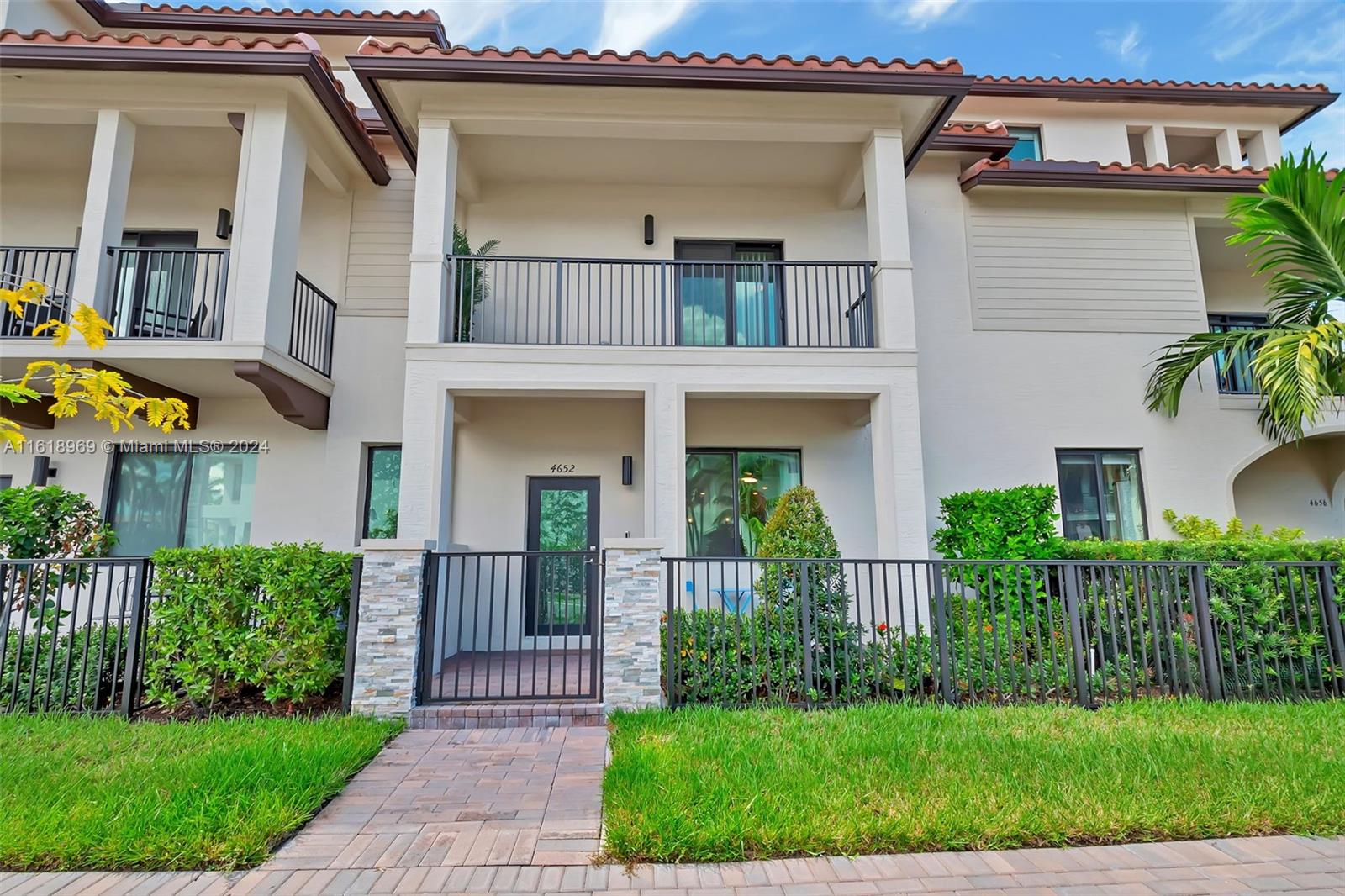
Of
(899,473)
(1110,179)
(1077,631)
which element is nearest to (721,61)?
(899,473)

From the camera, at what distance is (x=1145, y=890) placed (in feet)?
9.48

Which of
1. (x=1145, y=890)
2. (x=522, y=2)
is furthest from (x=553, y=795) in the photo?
(x=522, y=2)

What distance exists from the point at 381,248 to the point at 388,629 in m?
5.71

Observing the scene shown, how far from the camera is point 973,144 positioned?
9.27 m

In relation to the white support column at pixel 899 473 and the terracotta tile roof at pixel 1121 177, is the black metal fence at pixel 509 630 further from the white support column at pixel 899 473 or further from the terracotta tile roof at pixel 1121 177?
the terracotta tile roof at pixel 1121 177

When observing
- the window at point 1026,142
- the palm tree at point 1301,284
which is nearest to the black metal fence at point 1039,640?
the palm tree at point 1301,284

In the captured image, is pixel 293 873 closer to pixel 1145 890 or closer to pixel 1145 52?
pixel 1145 890

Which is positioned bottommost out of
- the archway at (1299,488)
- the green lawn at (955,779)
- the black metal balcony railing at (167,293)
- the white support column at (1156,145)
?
the green lawn at (955,779)

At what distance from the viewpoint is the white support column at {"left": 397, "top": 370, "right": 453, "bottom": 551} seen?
6859mm

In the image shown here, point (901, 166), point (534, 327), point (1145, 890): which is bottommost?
point (1145, 890)

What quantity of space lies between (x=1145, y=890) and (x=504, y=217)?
9.37m

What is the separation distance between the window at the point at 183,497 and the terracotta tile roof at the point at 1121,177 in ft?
35.4

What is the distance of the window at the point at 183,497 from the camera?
8289 mm

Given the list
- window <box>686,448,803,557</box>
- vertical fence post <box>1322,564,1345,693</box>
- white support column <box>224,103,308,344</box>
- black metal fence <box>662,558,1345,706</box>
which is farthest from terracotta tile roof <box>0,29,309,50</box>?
vertical fence post <box>1322,564,1345,693</box>
